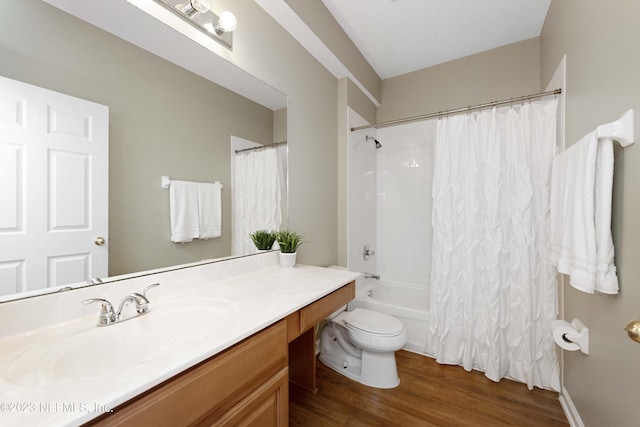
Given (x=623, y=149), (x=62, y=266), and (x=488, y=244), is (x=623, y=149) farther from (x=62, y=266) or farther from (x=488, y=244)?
(x=62, y=266)

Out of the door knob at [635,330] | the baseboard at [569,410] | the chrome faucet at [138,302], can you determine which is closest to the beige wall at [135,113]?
the chrome faucet at [138,302]

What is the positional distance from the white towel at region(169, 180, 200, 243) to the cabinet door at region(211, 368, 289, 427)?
735 millimetres

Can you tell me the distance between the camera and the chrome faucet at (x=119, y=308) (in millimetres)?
→ 871

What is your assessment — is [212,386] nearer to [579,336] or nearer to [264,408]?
[264,408]

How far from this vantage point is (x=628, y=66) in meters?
0.95

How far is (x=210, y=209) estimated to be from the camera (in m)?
1.36

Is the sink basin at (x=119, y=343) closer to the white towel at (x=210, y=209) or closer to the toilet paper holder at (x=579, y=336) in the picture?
the white towel at (x=210, y=209)

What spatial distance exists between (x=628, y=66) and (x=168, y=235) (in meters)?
1.95

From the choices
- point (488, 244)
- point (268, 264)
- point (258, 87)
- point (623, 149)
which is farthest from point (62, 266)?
point (488, 244)

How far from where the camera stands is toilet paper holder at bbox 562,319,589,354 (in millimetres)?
1272

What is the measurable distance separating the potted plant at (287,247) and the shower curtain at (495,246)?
1.15 meters

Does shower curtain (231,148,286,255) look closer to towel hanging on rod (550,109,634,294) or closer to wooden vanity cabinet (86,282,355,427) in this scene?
wooden vanity cabinet (86,282,355,427)

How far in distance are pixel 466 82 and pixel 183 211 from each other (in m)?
2.78

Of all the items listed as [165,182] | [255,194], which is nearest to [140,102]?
[165,182]
